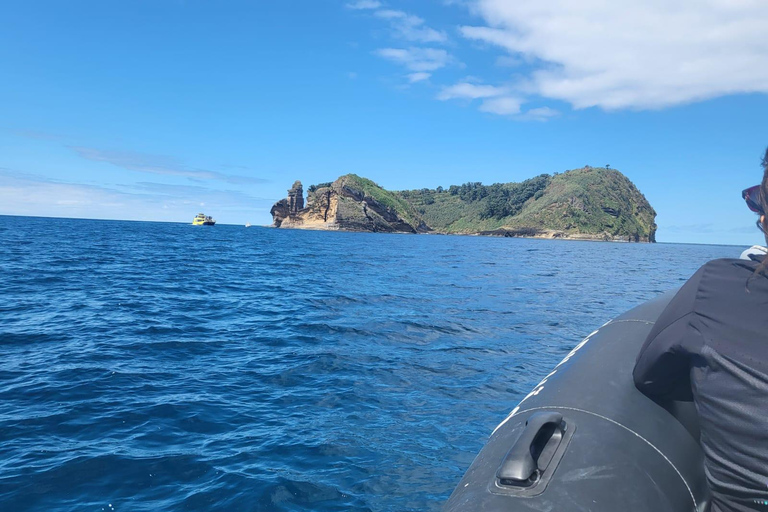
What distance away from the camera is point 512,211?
550ft

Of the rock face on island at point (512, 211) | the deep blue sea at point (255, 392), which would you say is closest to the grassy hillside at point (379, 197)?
the rock face on island at point (512, 211)

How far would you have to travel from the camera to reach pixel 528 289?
19.4 metres

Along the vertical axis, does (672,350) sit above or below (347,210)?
below

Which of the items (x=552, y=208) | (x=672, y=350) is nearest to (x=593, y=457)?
(x=672, y=350)

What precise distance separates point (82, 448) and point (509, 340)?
8375 millimetres

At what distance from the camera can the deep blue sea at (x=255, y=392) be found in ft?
16.4

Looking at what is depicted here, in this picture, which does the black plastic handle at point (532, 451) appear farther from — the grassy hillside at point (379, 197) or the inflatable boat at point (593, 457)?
the grassy hillside at point (379, 197)

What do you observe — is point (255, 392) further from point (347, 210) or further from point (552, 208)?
point (552, 208)

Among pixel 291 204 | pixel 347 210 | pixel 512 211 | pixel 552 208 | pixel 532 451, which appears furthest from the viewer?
pixel 512 211

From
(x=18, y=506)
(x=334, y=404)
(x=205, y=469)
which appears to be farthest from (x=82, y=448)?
(x=334, y=404)

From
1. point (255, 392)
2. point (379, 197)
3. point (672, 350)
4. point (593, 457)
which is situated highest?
point (379, 197)

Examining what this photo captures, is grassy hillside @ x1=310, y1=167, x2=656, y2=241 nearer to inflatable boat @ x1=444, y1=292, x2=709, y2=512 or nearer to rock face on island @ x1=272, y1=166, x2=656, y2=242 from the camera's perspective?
rock face on island @ x1=272, y1=166, x2=656, y2=242

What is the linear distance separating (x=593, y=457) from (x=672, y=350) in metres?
0.81

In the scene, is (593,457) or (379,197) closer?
(593,457)
